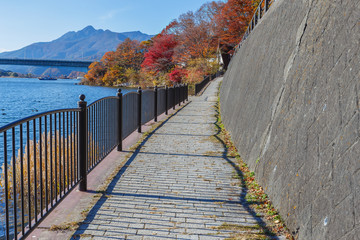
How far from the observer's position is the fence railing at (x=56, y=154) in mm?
3205

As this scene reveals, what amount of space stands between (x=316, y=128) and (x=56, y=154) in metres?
3.10

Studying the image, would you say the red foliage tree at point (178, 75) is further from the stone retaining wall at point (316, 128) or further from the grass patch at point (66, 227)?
the grass patch at point (66, 227)

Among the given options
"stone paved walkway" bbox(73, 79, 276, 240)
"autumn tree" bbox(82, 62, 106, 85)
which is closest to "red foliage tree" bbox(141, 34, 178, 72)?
"autumn tree" bbox(82, 62, 106, 85)

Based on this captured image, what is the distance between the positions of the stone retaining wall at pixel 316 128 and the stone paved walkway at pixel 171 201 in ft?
2.23

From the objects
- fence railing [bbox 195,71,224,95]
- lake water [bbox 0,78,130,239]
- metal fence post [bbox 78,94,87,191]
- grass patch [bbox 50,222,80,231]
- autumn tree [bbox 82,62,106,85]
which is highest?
autumn tree [bbox 82,62,106,85]

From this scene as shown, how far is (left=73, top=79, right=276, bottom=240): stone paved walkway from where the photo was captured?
3.73 metres

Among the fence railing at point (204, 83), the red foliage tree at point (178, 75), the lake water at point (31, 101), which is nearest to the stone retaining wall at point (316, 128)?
the lake water at point (31, 101)

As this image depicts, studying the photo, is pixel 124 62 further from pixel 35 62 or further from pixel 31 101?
pixel 31 101

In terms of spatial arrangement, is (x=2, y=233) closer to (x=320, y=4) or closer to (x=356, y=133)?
(x=356, y=133)

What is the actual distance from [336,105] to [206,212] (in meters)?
2.16

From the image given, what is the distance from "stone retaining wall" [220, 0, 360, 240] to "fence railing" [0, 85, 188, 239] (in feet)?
8.84

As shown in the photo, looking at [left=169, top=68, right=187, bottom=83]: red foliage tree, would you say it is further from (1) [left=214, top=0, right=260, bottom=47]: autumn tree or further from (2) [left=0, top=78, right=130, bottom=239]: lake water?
(2) [left=0, top=78, right=130, bottom=239]: lake water

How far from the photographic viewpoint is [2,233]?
599 cm

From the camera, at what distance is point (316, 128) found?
3396 millimetres
